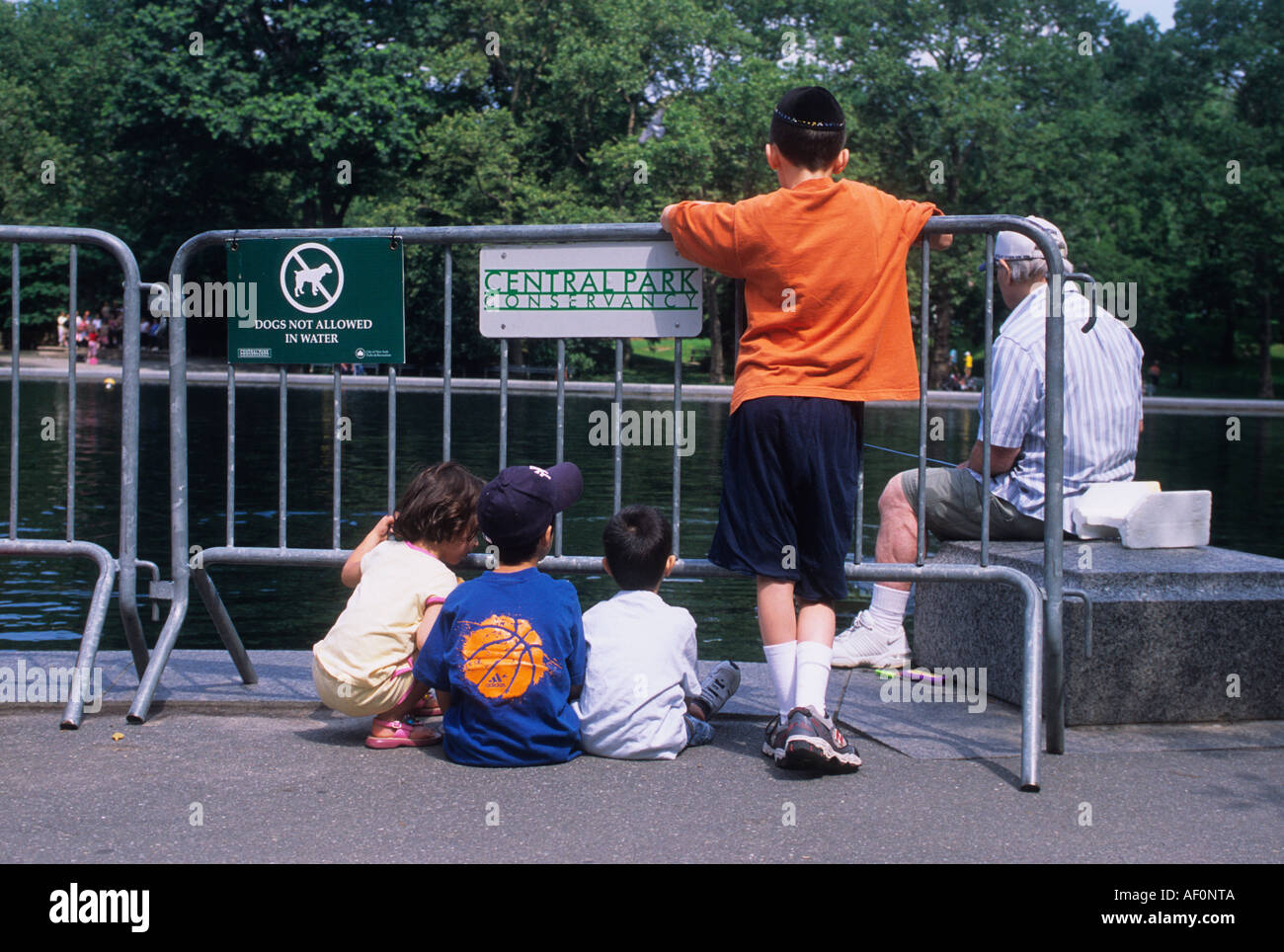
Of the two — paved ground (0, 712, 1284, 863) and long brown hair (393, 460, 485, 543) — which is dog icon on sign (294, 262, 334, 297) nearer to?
long brown hair (393, 460, 485, 543)

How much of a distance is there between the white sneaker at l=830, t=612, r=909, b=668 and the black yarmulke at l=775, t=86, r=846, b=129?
7.07ft

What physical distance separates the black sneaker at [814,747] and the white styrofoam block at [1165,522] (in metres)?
1.46

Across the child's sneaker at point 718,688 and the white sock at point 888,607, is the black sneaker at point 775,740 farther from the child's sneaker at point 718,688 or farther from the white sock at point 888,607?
the white sock at point 888,607

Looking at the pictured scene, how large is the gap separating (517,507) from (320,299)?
117 cm

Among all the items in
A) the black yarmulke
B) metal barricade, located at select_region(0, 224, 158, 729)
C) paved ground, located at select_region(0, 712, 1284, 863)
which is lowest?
paved ground, located at select_region(0, 712, 1284, 863)

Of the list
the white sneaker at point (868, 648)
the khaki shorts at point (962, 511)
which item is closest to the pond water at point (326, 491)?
the white sneaker at point (868, 648)

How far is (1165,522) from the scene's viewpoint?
195 inches

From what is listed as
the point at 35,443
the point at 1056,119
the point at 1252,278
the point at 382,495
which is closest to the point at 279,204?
the point at 1056,119

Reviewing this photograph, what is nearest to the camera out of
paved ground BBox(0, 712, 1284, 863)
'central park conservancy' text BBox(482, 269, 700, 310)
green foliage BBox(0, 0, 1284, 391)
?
paved ground BBox(0, 712, 1284, 863)

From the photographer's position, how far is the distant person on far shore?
170 inches

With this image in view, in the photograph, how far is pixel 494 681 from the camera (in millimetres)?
4086

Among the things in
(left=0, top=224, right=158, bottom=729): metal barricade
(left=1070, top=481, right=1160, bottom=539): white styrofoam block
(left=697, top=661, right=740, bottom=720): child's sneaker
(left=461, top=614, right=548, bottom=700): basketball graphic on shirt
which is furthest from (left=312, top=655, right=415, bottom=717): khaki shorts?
(left=1070, top=481, right=1160, bottom=539): white styrofoam block

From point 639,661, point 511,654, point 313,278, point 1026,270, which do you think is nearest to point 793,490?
point 639,661

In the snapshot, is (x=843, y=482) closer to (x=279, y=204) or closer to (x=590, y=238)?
(x=590, y=238)
